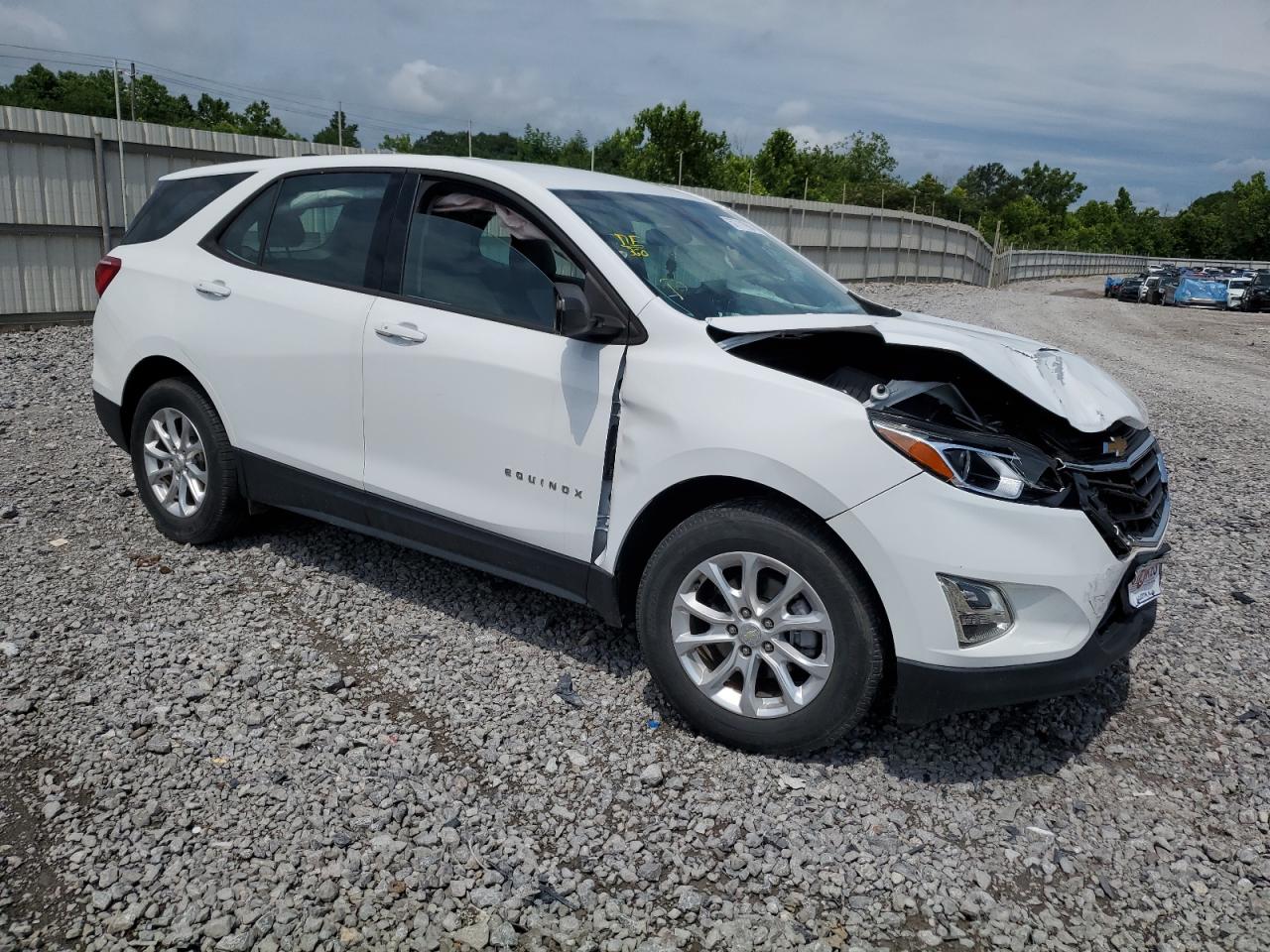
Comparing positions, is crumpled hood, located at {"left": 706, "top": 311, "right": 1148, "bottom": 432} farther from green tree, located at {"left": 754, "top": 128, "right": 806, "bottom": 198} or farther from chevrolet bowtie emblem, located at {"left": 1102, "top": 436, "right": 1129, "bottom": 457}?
green tree, located at {"left": 754, "top": 128, "right": 806, "bottom": 198}

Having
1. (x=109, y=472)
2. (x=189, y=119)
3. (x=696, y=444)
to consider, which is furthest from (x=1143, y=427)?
(x=189, y=119)

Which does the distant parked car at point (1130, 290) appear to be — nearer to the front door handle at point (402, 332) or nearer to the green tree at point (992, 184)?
the front door handle at point (402, 332)

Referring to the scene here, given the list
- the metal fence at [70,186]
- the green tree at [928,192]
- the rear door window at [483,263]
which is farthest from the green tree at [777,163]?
the rear door window at [483,263]

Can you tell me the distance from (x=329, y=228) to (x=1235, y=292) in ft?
130

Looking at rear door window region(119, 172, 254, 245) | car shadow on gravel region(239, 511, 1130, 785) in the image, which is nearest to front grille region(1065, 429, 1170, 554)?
car shadow on gravel region(239, 511, 1130, 785)

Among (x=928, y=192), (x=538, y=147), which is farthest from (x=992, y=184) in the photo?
(x=538, y=147)

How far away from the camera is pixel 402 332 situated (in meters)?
4.02

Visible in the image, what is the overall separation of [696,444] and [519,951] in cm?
159

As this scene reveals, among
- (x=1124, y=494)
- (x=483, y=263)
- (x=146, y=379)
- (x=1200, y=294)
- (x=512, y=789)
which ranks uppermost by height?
(x=483, y=263)

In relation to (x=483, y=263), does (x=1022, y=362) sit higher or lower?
lower

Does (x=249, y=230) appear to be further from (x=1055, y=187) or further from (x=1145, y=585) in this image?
(x=1055, y=187)

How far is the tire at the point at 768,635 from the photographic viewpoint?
10.4 feet

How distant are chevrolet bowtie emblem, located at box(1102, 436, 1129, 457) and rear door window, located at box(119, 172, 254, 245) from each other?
3.98m

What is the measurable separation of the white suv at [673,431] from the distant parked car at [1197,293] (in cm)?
3871
